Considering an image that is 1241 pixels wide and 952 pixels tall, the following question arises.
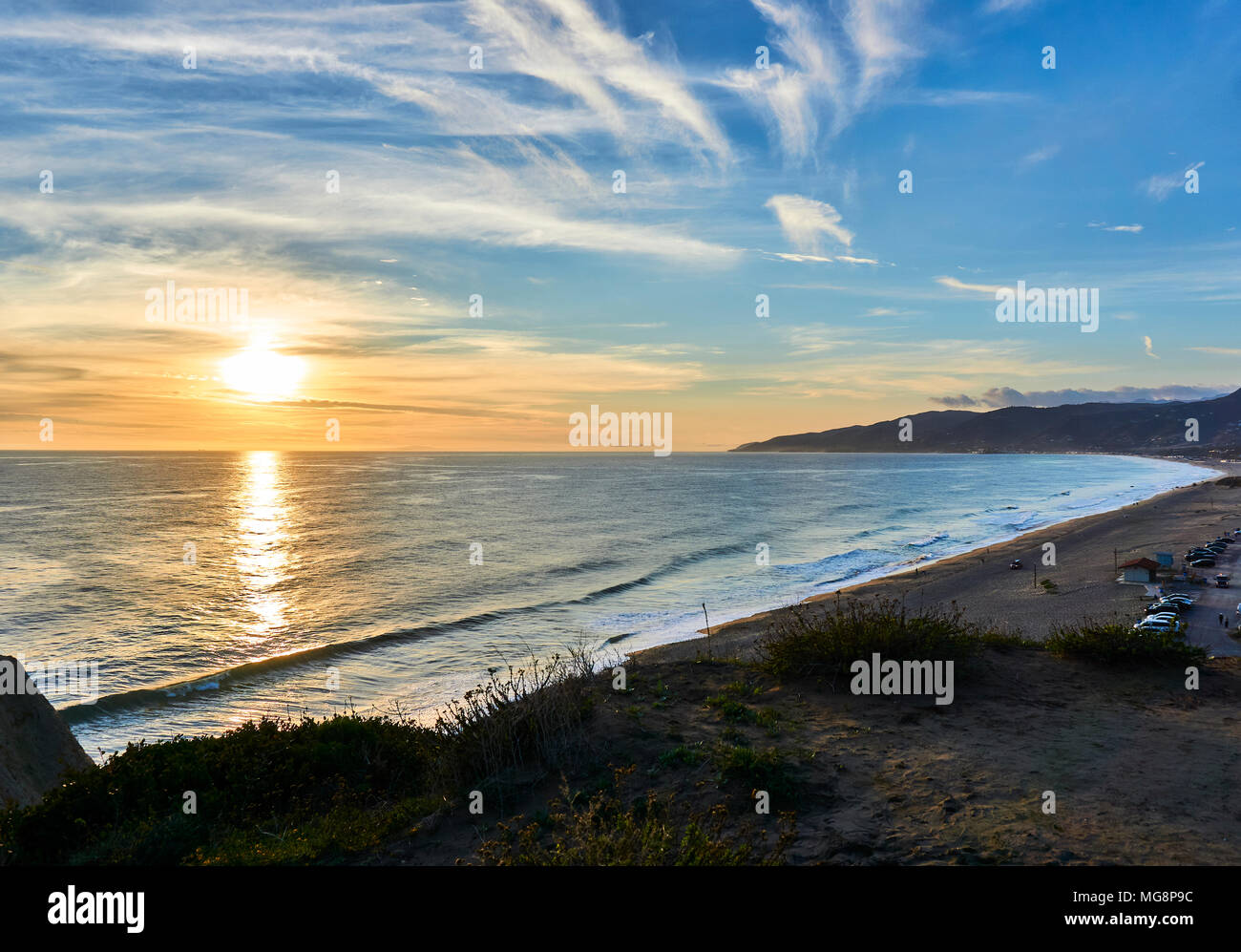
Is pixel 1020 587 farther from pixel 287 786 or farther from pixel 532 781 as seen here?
pixel 287 786

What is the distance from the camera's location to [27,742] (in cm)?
1005

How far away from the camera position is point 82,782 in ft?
23.8

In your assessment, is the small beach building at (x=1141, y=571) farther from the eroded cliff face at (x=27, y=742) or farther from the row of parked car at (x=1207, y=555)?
the eroded cliff face at (x=27, y=742)

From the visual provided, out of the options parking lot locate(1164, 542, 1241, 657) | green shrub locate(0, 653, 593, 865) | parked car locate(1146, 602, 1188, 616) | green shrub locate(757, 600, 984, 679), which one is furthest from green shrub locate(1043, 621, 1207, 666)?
parked car locate(1146, 602, 1188, 616)

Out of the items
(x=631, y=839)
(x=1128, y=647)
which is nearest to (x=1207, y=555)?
(x=1128, y=647)

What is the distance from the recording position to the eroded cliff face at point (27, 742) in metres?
9.44

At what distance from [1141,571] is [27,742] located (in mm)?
38493

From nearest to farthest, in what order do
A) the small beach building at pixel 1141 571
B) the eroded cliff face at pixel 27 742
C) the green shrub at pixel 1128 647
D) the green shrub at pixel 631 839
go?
the green shrub at pixel 631 839, the eroded cliff face at pixel 27 742, the green shrub at pixel 1128 647, the small beach building at pixel 1141 571

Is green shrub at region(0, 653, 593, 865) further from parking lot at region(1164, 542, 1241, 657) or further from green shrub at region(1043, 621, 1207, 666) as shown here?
parking lot at region(1164, 542, 1241, 657)

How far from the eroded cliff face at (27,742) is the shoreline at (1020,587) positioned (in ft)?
34.8

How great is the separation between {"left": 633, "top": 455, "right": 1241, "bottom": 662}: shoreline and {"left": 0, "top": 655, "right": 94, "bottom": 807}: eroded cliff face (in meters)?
10.6

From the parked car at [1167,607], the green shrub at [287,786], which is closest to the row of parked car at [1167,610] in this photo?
the parked car at [1167,607]
